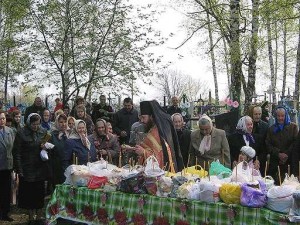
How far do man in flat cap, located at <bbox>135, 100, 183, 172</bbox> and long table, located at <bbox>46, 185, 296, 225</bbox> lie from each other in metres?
0.81

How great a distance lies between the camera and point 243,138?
6703 millimetres

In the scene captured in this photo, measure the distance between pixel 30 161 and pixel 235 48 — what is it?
934 cm

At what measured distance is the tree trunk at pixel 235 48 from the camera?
1408 centimetres

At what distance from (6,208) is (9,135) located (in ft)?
3.56

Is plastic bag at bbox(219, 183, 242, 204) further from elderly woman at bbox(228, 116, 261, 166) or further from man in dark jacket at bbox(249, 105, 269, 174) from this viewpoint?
man in dark jacket at bbox(249, 105, 269, 174)

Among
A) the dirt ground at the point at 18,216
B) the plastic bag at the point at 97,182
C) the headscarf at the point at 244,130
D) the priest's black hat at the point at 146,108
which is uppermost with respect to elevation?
the priest's black hat at the point at 146,108

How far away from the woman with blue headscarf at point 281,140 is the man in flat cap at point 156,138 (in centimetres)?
160

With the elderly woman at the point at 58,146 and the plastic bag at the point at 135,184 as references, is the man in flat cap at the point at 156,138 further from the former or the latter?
the elderly woman at the point at 58,146

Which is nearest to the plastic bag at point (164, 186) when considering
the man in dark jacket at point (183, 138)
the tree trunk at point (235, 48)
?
the man in dark jacket at point (183, 138)

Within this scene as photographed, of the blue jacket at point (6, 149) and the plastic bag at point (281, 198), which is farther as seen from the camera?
the blue jacket at point (6, 149)

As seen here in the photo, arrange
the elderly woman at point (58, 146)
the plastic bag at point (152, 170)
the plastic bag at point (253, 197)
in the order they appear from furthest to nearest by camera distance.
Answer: the elderly woman at point (58, 146), the plastic bag at point (152, 170), the plastic bag at point (253, 197)

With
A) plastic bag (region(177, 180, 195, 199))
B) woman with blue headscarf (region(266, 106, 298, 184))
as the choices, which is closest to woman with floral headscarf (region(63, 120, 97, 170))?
plastic bag (region(177, 180, 195, 199))

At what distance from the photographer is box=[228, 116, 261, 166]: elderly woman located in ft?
21.7

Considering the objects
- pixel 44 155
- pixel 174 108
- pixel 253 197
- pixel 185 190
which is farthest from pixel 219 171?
pixel 174 108
